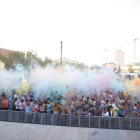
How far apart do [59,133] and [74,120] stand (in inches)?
40.3

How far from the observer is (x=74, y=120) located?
738 cm

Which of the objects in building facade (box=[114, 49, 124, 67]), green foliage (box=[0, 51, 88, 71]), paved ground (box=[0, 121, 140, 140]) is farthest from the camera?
building facade (box=[114, 49, 124, 67])

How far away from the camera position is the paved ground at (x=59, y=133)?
20.3 feet

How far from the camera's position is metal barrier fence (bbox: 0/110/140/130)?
269 inches

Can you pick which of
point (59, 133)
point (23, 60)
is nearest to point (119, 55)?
point (23, 60)

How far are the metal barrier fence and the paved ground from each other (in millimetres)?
253

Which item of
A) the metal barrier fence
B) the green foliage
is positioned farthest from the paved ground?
the green foliage

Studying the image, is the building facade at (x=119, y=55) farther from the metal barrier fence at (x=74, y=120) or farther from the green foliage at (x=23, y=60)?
the metal barrier fence at (x=74, y=120)

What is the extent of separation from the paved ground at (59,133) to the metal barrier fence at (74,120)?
253 mm

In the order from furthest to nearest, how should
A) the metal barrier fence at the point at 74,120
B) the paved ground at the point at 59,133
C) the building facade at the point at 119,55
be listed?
the building facade at the point at 119,55 → the metal barrier fence at the point at 74,120 → the paved ground at the point at 59,133

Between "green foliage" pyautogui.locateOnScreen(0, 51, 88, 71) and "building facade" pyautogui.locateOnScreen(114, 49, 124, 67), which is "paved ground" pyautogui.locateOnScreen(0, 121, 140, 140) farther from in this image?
"building facade" pyautogui.locateOnScreen(114, 49, 124, 67)

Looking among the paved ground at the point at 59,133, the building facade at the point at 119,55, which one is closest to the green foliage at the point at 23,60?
the paved ground at the point at 59,133

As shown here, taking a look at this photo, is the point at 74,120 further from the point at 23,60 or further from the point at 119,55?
the point at 119,55

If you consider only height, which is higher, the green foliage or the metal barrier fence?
the green foliage
